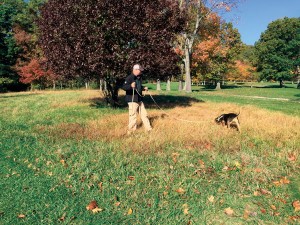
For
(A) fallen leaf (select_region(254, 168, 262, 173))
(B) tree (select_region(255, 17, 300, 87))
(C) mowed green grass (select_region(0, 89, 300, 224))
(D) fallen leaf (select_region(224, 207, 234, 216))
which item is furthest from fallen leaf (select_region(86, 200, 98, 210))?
(B) tree (select_region(255, 17, 300, 87))

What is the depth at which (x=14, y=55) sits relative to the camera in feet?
139

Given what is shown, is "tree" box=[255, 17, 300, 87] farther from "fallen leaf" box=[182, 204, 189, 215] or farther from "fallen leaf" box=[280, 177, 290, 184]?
"fallen leaf" box=[182, 204, 189, 215]

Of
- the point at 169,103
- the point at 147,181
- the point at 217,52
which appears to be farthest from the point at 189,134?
the point at 217,52

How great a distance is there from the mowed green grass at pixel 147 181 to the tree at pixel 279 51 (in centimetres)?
5072

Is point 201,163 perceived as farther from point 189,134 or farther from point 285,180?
point 189,134

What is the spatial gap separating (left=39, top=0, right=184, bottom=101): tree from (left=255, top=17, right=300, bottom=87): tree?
152 feet

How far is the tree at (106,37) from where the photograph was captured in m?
11.9

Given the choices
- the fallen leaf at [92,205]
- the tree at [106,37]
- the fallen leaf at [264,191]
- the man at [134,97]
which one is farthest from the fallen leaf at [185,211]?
the tree at [106,37]

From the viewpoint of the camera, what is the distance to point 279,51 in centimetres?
5503

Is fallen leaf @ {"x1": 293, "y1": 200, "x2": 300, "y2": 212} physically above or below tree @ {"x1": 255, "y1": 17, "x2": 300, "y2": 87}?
below

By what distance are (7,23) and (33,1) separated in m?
6.10

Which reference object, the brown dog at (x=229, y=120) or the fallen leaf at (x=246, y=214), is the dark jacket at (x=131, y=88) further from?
the fallen leaf at (x=246, y=214)

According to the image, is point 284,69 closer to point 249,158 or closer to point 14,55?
point 14,55

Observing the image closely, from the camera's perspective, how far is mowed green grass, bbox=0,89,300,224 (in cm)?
409
